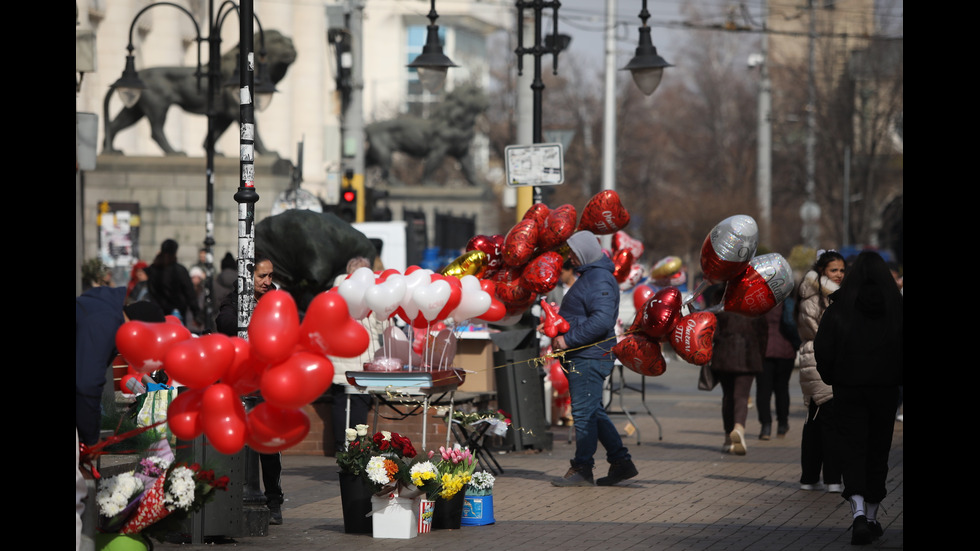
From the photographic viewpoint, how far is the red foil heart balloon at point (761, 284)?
33.0 ft

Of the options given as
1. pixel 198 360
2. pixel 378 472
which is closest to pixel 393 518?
pixel 378 472

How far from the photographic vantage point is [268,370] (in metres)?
7.11

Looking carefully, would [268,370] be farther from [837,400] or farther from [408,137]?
[408,137]

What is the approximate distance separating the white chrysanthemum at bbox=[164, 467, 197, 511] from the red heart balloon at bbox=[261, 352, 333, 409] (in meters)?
0.90

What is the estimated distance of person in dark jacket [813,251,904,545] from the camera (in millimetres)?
8914

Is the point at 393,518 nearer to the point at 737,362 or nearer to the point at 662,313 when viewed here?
the point at 662,313

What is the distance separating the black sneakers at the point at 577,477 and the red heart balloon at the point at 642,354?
1.14m

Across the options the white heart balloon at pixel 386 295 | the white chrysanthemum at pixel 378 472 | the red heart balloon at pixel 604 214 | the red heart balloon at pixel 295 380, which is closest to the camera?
the red heart balloon at pixel 295 380

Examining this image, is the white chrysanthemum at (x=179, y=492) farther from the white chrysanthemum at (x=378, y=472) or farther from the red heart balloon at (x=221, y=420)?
the white chrysanthemum at (x=378, y=472)

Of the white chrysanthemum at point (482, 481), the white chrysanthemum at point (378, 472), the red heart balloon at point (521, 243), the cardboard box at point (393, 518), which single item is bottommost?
the cardboard box at point (393, 518)

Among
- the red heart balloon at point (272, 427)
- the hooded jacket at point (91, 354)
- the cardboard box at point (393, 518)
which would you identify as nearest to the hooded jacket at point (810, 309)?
the cardboard box at point (393, 518)

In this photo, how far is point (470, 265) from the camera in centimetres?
1180

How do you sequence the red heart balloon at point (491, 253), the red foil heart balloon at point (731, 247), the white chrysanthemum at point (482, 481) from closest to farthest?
the white chrysanthemum at point (482, 481) → the red foil heart balloon at point (731, 247) → the red heart balloon at point (491, 253)
